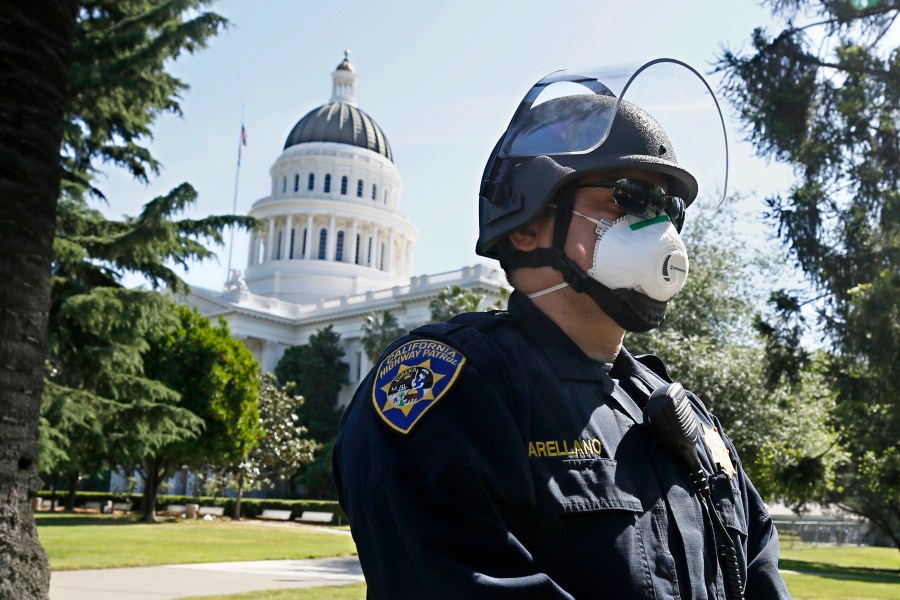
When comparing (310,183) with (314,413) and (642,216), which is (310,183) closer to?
(314,413)

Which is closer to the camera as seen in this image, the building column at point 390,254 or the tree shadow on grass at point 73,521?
the tree shadow on grass at point 73,521

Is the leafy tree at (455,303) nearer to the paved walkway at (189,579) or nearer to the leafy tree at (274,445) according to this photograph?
the leafy tree at (274,445)

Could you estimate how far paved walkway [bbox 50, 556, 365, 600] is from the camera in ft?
33.6

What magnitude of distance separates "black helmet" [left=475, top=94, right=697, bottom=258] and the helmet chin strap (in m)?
0.06

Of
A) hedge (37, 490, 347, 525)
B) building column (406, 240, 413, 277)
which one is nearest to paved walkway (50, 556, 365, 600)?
hedge (37, 490, 347, 525)

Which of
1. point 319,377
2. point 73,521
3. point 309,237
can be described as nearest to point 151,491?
point 73,521

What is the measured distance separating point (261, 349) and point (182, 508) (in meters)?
36.9

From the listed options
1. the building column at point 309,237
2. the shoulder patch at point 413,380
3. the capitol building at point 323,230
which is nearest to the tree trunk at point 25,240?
the shoulder patch at point 413,380

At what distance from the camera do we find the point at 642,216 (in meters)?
2.06

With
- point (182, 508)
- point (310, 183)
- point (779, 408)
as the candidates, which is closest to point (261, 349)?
point (310, 183)

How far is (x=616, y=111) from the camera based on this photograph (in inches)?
83.8

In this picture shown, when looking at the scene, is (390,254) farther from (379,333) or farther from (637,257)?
(637,257)

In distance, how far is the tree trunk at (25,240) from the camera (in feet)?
19.1

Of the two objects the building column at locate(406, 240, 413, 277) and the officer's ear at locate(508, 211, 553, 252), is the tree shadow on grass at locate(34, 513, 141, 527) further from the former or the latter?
the building column at locate(406, 240, 413, 277)
